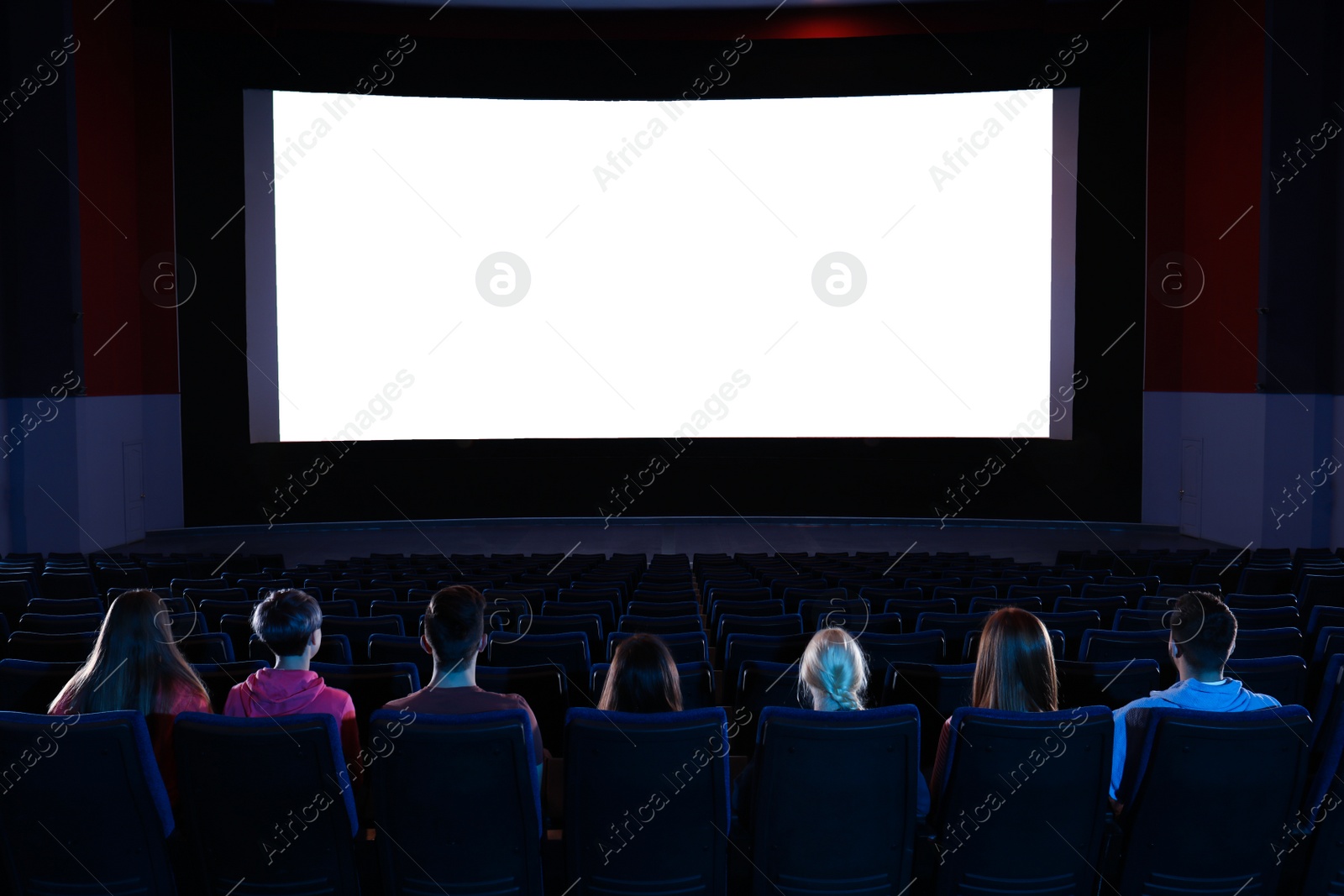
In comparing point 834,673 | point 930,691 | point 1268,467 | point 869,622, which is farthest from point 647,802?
point 1268,467

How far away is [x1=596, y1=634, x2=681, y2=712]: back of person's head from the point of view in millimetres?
2986

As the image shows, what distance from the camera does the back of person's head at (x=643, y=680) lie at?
2.99 m

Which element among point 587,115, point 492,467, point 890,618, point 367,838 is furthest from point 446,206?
point 367,838

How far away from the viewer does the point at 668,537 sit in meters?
15.7

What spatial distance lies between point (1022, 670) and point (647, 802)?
4.34ft

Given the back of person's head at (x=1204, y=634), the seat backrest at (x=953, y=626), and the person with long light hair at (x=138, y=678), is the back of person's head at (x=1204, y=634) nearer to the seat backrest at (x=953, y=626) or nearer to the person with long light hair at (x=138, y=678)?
the seat backrest at (x=953, y=626)

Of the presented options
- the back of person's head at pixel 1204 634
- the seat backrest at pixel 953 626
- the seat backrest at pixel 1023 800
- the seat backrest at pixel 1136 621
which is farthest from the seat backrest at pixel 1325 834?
the seat backrest at pixel 1136 621

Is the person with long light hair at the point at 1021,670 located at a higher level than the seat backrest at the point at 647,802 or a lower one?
higher

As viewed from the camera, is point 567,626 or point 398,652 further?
point 567,626

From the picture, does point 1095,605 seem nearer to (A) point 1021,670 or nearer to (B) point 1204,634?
(B) point 1204,634

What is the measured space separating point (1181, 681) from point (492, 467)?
14.3 metres

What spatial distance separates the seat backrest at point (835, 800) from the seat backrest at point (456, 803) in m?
0.68

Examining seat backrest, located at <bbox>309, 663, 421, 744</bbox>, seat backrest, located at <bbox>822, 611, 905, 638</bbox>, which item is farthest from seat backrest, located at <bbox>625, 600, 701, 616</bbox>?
seat backrest, located at <bbox>309, 663, 421, 744</bbox>

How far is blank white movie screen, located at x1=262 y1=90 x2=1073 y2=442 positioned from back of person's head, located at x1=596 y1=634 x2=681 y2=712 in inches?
510
